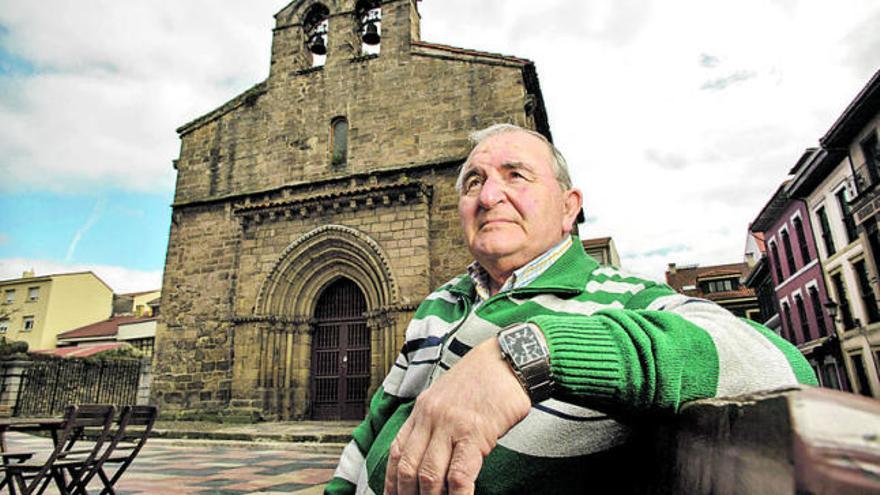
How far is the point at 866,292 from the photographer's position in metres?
13.6

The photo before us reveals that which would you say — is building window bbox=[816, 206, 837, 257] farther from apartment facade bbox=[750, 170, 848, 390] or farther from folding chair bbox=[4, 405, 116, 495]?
folding chair bbox=[4, 405, 116, 495]

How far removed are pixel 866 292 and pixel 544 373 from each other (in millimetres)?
17508

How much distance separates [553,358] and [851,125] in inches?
651

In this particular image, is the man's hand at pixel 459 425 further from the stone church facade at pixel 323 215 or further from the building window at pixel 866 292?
the building window at pixel 866 292

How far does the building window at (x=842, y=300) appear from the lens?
14492 millimetres

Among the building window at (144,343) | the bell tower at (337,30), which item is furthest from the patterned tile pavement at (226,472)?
the building window at (144,343)

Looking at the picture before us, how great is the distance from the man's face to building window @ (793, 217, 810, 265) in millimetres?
20089

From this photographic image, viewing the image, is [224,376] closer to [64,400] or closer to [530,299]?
[64,400]

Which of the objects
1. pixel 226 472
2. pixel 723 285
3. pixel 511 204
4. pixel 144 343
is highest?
pixel 723 285

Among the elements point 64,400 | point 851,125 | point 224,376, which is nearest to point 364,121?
point 224,376

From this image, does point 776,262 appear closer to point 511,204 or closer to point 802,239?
point 802,239

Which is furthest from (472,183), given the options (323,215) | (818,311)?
(818,311)

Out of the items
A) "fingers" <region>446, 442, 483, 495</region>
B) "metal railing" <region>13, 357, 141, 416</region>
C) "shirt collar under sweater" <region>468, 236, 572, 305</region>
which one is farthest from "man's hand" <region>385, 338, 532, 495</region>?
"metal railing" <region>13, 357, 141, 416</region>

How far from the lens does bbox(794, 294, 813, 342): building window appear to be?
59.3ft
